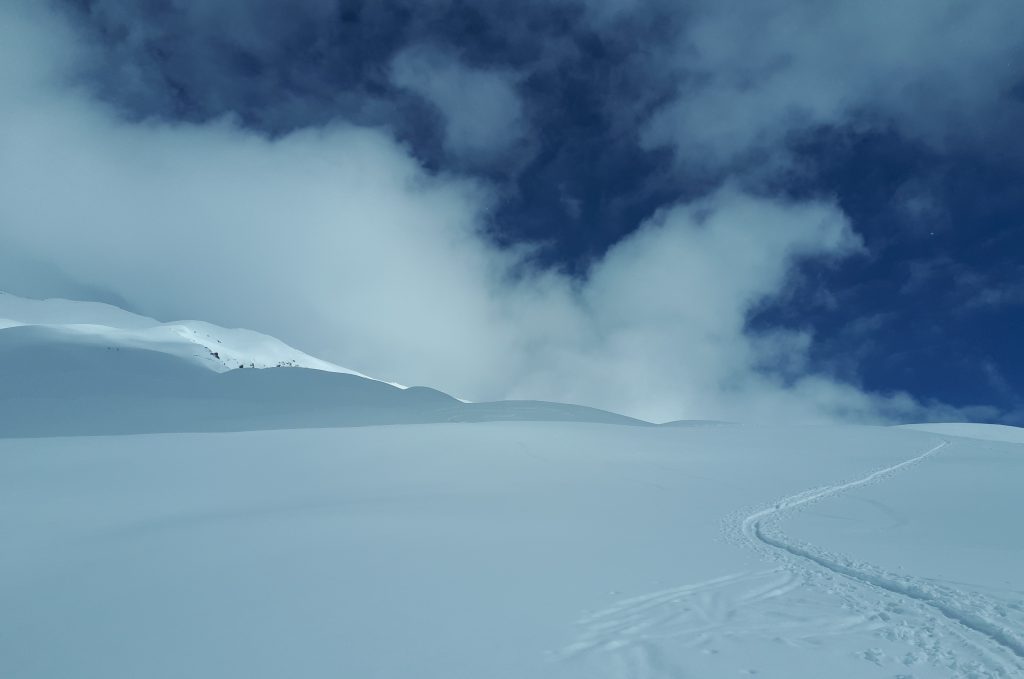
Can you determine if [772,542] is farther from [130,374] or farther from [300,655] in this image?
[130,374]

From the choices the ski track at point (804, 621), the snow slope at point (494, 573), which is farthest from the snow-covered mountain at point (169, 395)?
the ski track at point (804, 621)

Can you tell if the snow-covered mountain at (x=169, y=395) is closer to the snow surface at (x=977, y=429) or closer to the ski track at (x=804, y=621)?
the snow surface at (x=977, y=429)

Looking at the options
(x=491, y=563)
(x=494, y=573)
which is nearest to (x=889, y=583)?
(x=494, y=573)

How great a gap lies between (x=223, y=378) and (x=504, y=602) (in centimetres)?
5397

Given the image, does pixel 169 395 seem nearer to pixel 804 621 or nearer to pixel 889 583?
pixel 804 621

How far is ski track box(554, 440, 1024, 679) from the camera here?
20.6ft

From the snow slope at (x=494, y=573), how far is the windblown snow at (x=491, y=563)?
0.16ft

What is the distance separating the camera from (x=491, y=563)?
412 inches

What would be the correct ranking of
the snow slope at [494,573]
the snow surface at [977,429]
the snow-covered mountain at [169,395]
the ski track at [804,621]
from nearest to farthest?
the ski track at [804,621] → the snow slope at [494,573] → the snow-covered mountain at [169,395] → the snow surface at [977,429]

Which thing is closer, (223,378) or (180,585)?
(180,585)

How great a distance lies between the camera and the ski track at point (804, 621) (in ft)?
20.6

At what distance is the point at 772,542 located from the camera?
1228 cm

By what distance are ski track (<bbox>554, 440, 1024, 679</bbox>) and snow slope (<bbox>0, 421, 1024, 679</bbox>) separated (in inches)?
1.6

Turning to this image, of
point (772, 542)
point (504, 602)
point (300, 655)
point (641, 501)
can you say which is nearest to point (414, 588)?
point (504, 602)
